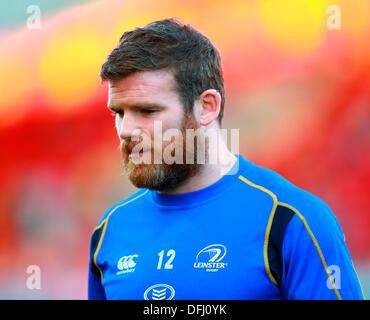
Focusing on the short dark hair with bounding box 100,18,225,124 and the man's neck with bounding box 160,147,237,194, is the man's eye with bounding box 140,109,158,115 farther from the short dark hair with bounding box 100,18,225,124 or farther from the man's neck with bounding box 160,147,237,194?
the man's neck with bounding box 160,147,237,194

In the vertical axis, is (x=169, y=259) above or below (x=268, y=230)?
below

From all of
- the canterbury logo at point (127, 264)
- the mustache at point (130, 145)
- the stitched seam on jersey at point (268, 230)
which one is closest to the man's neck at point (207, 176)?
the stitched seam on jersey at point (268, 230)

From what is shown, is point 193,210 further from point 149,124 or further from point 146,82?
point 146,82

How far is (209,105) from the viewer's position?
2223 millimetres

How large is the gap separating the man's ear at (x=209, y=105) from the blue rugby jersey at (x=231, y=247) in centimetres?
24

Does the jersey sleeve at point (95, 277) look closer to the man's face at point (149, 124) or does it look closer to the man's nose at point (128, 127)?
the man's face at point (149, 124)

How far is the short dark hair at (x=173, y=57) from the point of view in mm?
2080

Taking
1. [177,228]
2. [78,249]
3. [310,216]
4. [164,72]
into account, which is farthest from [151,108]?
[78,249]

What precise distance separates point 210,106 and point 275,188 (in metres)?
0.47

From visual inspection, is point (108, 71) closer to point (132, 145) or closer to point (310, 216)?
point (132, 145)

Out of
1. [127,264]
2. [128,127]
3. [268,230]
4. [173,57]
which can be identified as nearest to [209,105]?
[173,57]

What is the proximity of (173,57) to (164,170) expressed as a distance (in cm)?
48

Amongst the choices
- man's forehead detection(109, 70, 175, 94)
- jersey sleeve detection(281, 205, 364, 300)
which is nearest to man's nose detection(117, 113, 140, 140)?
man's forehead detection(109, 70, 175, 94)
